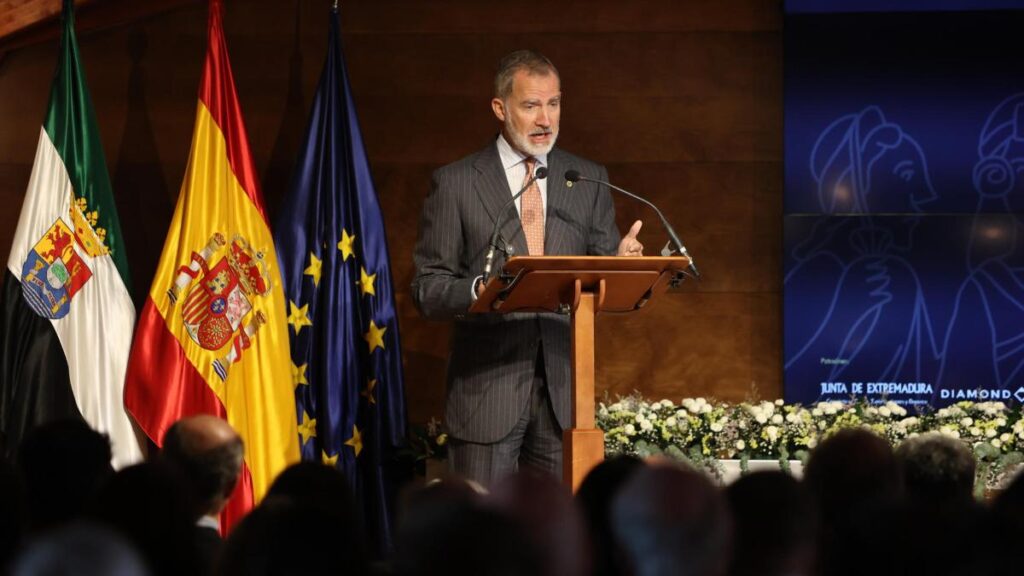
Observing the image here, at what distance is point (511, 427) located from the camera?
16.2 feet

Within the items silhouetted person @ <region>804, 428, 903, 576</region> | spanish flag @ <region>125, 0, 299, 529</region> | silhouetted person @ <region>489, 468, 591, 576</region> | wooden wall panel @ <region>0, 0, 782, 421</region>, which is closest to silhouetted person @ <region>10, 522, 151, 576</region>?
silhouetted person @ <region>489, 468, 591, 576</region>

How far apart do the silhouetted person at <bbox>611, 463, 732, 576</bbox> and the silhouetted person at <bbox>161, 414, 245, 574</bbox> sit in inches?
48.5

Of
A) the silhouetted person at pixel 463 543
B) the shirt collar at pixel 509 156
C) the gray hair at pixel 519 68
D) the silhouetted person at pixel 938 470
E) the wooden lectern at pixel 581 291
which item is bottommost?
the silhouetted person at pixel 938 470

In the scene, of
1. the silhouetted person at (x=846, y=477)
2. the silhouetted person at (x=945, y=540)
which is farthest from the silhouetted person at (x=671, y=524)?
the silhouetted person at (x=846, y=477)

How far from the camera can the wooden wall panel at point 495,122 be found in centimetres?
660

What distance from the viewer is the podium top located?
4164mm

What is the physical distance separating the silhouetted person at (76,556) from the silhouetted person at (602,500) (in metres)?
0.91

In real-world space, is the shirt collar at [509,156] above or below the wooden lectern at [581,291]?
above

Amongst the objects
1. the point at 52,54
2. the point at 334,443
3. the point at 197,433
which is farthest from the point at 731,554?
the point at 52,54

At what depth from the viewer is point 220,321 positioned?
5988mm

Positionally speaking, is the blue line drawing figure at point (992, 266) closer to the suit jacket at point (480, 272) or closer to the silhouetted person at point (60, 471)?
the suit jacket at point (480, 272)

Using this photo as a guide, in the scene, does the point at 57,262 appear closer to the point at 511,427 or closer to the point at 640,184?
the point at 511,427

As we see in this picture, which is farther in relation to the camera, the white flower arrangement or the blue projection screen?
the blue projection screen

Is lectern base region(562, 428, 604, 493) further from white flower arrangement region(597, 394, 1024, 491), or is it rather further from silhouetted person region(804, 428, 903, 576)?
white flower arrangement region(597, 394, 1024, 491)
